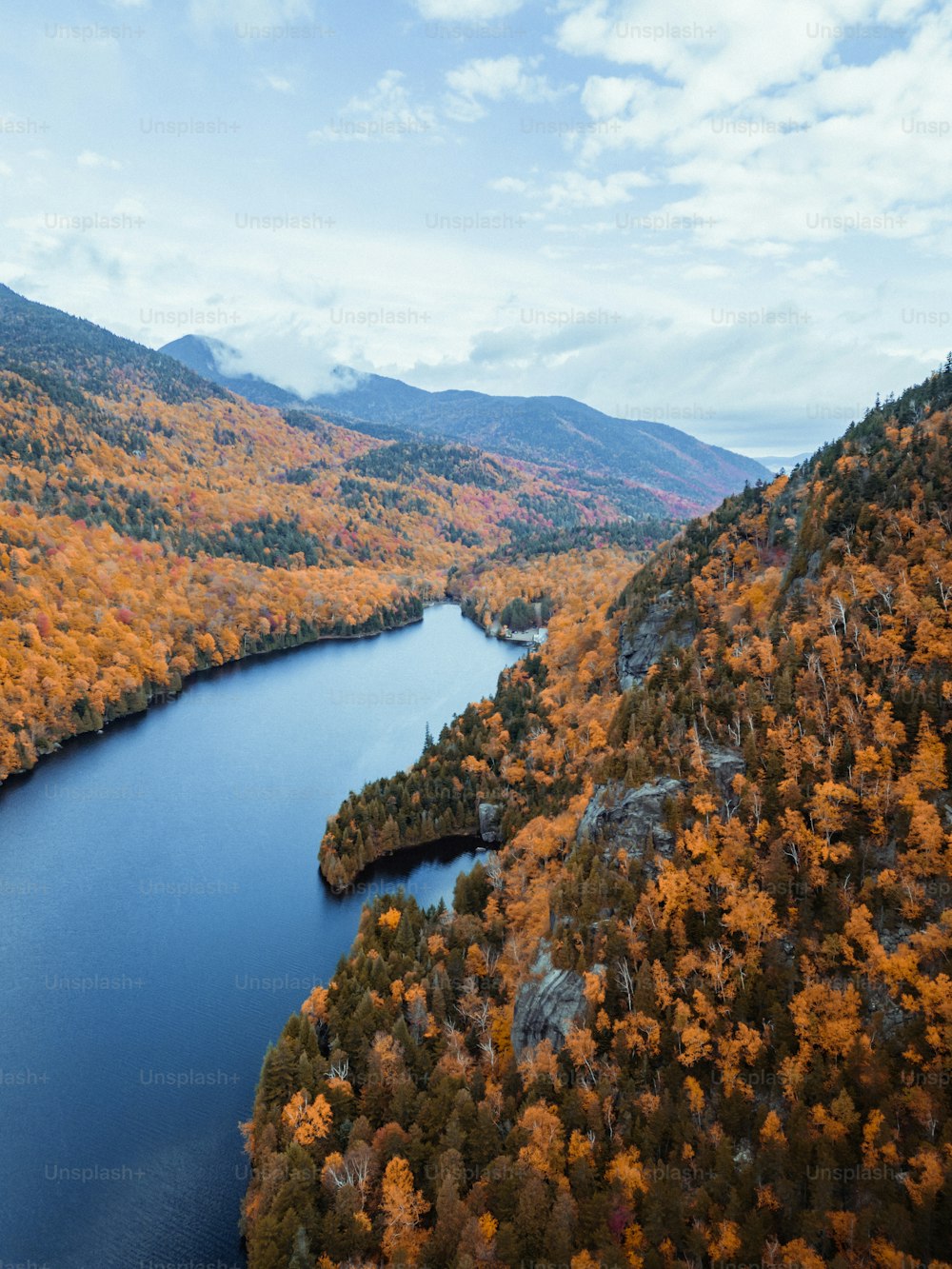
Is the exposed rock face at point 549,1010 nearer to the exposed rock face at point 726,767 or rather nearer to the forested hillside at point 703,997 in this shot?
the forested hillside at point 703,997

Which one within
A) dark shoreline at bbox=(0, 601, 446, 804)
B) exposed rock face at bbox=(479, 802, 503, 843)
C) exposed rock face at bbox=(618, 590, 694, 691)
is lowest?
dark shoreline at bbox=(0, 601, 446, 804)

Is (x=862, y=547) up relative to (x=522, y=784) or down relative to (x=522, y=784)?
up

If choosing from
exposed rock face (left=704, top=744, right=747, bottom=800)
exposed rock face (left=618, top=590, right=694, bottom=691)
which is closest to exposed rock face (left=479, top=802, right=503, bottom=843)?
exposed rock face (left=618, top=590, right=694, bottom=691)

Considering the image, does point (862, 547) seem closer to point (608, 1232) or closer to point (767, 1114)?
point (767, 1114)

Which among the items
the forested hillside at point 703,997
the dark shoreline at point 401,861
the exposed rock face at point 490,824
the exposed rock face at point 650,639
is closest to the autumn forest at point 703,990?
the forested hillside at point 703,997

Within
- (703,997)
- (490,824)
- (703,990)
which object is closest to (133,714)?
(490,824)

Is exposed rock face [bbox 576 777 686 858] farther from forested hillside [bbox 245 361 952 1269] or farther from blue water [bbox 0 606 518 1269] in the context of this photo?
blue water [bbox 0 606 518 1269]

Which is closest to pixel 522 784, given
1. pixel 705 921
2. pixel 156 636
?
pixel 705 921
